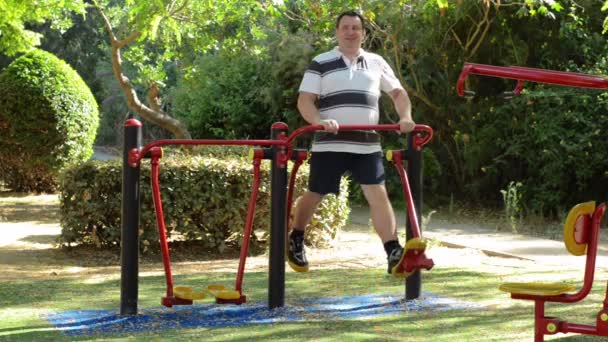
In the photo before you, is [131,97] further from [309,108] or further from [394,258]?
[394,258]

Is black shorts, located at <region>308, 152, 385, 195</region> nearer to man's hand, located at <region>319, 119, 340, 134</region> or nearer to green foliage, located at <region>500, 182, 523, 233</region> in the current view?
man's hand, located at <region>319, 119, 340, 134</region>

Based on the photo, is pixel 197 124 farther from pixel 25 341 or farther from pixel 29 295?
pixel 25 341

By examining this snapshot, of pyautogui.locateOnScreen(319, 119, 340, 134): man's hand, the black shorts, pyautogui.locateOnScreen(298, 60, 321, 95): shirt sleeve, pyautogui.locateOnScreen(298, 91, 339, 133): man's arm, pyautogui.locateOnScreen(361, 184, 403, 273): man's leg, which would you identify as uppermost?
pyautogui.locateOnScreen(298, 60, 321, 95): shirt sleeve

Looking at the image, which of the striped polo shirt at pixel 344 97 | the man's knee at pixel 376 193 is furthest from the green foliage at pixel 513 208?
the striped polo shirt at pixel 344 97

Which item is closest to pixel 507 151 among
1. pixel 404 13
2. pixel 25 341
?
pixel 404 13

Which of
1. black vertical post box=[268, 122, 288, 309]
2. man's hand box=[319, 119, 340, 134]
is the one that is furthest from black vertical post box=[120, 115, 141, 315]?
man's hand box=[319, 119, 340, 134]

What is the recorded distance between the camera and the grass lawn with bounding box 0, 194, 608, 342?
5668 millimetres

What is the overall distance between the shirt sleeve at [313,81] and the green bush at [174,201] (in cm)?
286

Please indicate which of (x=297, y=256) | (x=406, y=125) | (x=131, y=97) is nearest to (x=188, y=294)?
(x=297, y=256)

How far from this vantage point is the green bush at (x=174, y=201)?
8.93 m

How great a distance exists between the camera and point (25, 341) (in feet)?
17.8

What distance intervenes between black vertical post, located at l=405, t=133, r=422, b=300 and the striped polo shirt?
348 mm

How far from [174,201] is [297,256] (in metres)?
2.69

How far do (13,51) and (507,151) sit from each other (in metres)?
7.04
